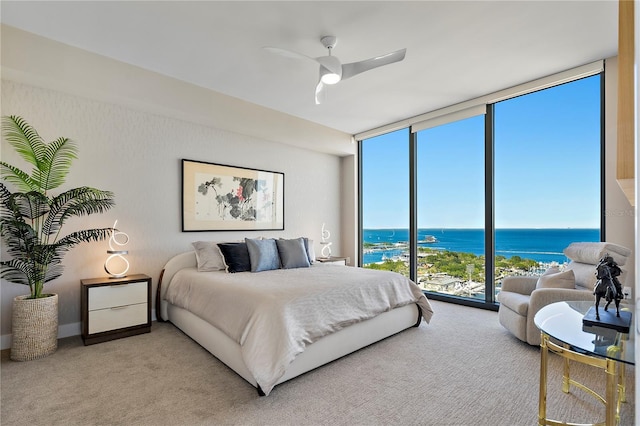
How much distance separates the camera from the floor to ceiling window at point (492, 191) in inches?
141

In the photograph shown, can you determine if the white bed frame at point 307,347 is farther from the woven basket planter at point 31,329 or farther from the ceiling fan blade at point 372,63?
the ceiling fan blade at point 372,63

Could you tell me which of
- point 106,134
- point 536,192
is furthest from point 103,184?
point 536,192

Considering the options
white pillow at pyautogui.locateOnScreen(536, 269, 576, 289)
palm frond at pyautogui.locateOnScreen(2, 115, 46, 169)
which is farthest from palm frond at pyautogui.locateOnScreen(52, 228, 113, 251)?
white pillow at pyautogui.locateOnScreen(536, 269, 576, 289)

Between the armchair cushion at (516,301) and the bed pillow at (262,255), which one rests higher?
the bed pillow at (262,255)

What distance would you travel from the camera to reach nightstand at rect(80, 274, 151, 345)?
3018 mm

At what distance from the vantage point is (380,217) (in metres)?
5.76

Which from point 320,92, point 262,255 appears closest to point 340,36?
point 320,92

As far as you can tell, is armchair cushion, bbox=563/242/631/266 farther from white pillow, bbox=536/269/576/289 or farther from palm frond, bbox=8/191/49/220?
palm frond, bbox=8/191/49/220

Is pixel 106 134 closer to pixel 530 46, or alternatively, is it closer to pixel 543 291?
pixel 530 46

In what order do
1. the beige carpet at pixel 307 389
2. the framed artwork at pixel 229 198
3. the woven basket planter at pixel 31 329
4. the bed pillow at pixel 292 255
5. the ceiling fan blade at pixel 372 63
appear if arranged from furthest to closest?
the framed artwork at pixel 229 198
the bed pillow at pixel 292 255
the woven basket planter at pixel 31 329
the ceiling fan blade at pixel 372 63
the beige carpet at pixel 307 389

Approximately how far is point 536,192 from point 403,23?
8.95 ft

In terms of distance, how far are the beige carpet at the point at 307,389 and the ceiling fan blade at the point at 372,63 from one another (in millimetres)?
2535

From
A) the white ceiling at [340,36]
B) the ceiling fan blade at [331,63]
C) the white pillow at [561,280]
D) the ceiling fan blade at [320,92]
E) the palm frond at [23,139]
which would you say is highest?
the white ceiling at [340,36]

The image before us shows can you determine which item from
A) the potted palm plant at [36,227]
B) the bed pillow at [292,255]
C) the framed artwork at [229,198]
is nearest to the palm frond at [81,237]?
the potted palm plant at [36,227]
